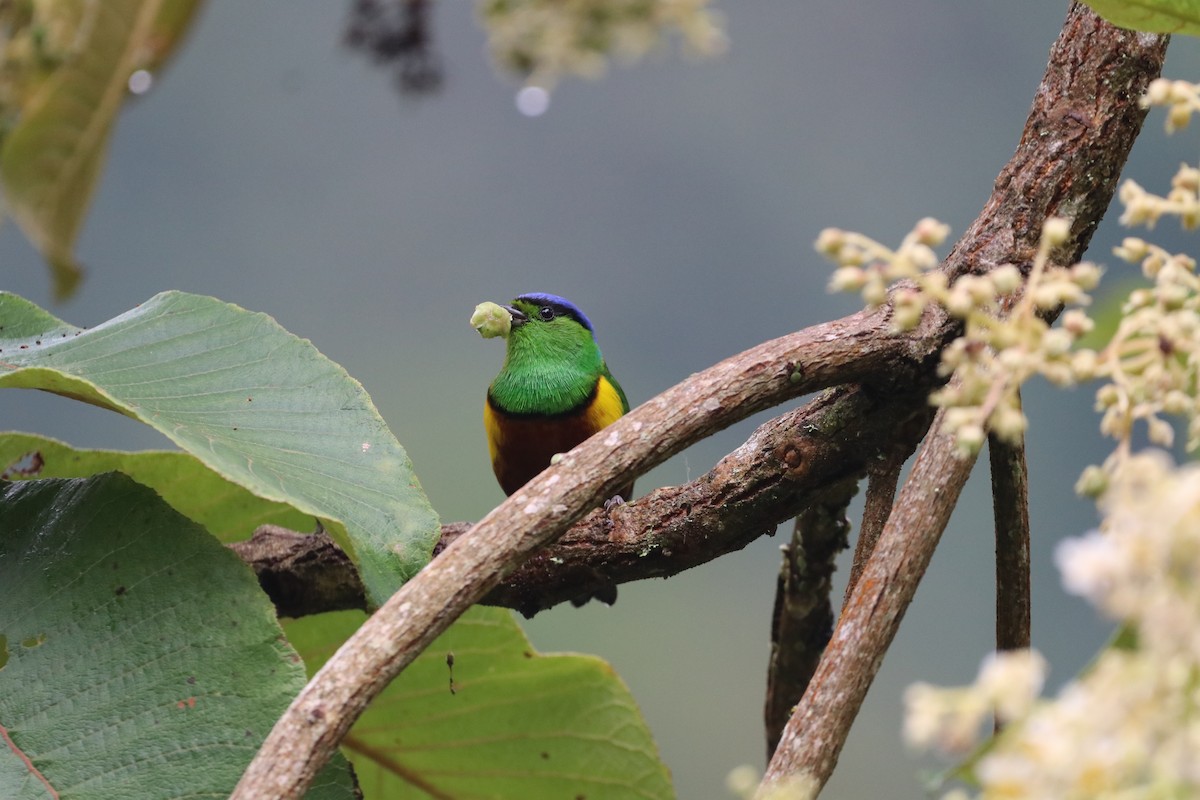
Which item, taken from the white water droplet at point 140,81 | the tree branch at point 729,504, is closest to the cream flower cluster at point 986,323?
the white water droplet at point 140,81

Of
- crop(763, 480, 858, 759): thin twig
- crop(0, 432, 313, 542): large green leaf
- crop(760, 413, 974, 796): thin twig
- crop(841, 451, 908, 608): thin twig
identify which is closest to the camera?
crop(760, 413, 974, 796): thin twig

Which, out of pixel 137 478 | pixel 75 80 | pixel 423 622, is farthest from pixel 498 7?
pixel 137 478

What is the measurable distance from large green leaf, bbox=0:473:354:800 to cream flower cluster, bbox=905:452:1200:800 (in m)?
0.89

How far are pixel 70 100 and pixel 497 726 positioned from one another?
1177 mm

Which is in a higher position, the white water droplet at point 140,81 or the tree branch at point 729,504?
the tree branch at point 729,504

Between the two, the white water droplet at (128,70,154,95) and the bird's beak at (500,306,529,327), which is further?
the bird's beak at (500,306,529,327)

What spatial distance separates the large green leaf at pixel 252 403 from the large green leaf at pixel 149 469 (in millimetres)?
142

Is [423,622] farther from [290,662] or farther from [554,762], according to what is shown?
[554,762]

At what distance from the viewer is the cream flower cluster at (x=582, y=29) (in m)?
0.49

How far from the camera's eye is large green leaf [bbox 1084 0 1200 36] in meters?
0.79

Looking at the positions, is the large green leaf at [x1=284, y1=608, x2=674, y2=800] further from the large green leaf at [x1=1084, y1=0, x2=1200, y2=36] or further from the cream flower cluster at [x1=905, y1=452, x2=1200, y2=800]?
the cream flower cluster at [x1=905, y1=452, x2=1200, y2=800]

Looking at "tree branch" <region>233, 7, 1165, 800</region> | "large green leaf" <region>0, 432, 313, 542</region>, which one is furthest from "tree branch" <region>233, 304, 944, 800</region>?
"large green leaf" <region>0, 432, 313, 542</region>

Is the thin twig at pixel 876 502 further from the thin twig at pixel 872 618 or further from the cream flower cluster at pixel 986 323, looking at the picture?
the cream flower cluster at pixel 986 323

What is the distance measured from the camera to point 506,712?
1.57 m
